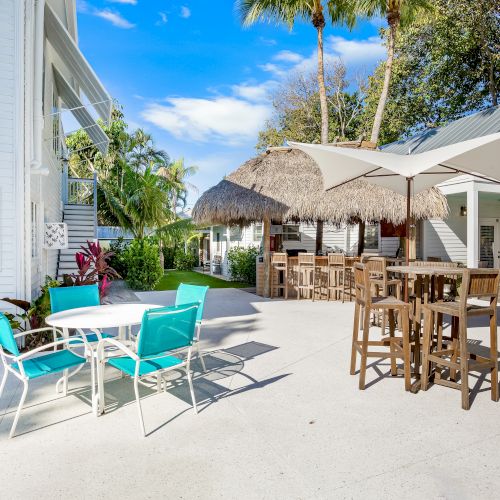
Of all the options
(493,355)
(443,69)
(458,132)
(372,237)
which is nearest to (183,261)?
(372,237)

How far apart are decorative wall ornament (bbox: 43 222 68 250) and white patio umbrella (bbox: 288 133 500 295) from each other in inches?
214

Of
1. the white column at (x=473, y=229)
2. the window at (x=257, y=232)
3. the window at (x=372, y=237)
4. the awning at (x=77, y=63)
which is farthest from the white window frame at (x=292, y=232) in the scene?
the awning at (x=77, y=63)

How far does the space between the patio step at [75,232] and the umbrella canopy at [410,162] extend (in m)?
8.27

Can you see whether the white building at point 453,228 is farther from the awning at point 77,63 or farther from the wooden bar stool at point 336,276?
the awning at point 77,63

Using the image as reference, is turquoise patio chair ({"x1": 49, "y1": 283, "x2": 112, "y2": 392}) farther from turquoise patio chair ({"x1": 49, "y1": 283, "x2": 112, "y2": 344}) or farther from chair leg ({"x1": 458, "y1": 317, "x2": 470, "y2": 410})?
chair leg ({"x1": 458, "y1": 317, "x2": 470, "y2": 410})

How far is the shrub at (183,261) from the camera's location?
24.6 meters

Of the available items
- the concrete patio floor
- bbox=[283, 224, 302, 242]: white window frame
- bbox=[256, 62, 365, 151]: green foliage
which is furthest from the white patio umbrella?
bbox=[256, 62, 365, 151]: green foliage

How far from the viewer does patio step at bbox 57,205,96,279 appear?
11.7m

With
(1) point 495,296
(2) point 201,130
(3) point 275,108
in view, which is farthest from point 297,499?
(2) point 201,130

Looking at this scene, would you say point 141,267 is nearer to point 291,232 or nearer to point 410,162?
point 291,232

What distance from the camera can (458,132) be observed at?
1457 centimetres

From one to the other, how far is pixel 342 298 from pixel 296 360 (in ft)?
20.2

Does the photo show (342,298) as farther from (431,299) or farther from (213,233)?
(213,233)

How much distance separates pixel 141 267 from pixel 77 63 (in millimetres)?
6631
